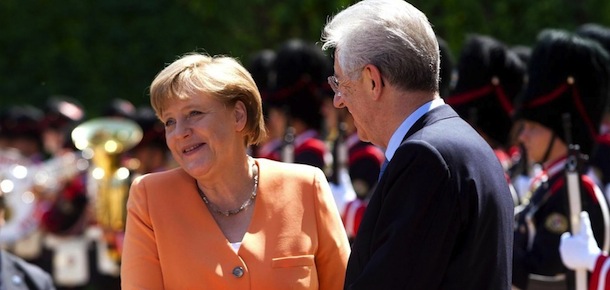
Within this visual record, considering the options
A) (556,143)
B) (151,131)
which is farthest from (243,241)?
(151,131)

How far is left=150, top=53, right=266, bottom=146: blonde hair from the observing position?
11.3 feet

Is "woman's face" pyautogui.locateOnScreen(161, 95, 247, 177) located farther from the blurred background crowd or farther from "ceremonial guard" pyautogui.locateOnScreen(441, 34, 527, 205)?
"ceremonial guard" pyautogui.locateOnScreen(441, 34, 527, 205)

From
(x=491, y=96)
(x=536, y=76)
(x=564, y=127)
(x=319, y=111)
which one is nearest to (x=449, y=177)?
(x=564, y=127)

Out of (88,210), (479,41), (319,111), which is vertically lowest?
(88,210)

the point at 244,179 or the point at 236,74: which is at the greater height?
the point at 236,74

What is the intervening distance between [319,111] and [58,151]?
484 centimetres

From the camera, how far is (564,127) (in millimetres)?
5387

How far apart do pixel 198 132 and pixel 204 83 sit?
0.14 m

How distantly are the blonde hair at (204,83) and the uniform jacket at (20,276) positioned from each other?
1.62 metres

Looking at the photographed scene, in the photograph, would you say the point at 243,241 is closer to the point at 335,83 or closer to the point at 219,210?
the point at 219,210

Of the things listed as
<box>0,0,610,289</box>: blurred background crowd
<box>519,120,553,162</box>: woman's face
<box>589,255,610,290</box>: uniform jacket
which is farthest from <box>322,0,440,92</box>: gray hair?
<box>0,0,610,289</box>: blurred background crowd

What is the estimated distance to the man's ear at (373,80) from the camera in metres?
3.04

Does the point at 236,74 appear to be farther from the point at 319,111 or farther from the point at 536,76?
the point at 319,111

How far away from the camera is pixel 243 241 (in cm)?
345
